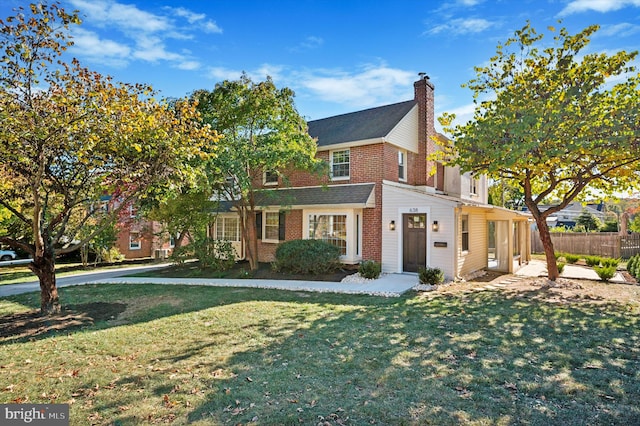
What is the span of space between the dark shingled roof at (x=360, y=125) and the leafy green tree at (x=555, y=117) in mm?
3225

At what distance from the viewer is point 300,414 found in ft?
12.4

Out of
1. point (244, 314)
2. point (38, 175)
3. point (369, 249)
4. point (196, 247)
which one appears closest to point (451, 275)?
point (369, 249)

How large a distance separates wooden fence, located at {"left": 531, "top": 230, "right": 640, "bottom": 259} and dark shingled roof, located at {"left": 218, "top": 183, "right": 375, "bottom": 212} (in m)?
17.2

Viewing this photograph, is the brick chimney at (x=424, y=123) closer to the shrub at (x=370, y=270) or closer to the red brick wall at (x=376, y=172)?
the red brick wall at (x=376, y=172)

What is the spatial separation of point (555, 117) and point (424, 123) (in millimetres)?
7215

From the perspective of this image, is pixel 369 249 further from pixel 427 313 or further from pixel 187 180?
pixel 187 180

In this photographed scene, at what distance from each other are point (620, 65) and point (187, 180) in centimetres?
1298

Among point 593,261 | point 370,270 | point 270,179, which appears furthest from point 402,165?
point 593,261

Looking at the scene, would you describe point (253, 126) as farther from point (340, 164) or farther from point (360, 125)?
point (360, 125)

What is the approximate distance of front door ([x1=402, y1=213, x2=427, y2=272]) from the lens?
13750 millimetres

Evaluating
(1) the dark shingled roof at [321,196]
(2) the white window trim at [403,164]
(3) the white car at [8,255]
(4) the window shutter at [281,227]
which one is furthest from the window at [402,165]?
(3) the white car at [8,255]

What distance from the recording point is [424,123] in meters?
17.0

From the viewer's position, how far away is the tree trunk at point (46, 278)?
7.73m

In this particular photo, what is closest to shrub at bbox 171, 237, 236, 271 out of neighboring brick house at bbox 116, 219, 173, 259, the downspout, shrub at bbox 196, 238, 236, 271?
shrub at bbox 196, 238, 236, 271
